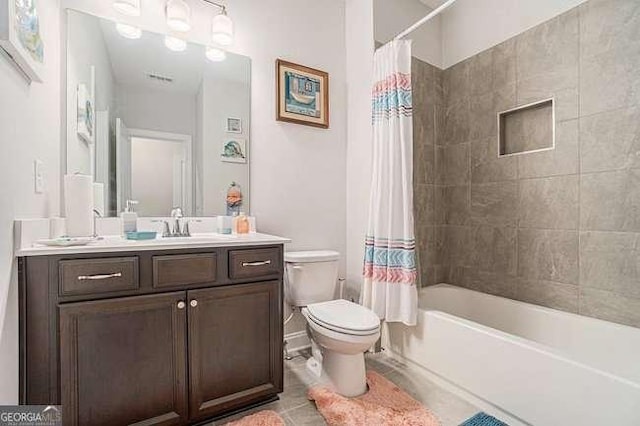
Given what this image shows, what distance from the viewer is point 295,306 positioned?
2076 mm

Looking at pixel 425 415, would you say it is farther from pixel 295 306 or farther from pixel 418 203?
pixel 418 203

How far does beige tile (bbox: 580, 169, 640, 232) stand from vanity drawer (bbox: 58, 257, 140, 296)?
2.45 metres

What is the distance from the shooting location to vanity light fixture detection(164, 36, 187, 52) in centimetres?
186

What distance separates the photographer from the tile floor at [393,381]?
154cm

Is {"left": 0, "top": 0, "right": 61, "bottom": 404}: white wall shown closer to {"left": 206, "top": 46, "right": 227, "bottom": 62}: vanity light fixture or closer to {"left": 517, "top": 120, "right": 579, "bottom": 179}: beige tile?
{"left": 206, "top": 46, "right": 227, "bottom": 62}: vanity light fixture

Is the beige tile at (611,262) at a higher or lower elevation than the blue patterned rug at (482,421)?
higher

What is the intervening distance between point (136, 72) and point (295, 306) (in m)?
1.69

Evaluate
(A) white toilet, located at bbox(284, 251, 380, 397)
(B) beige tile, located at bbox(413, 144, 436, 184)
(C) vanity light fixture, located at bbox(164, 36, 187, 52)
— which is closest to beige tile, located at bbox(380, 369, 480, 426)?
(A) white toilet, located at bbox(284, 251, 380, 397)

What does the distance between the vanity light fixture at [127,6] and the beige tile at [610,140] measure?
2.63 meters

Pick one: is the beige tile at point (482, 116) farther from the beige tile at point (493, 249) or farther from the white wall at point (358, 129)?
the white wall at point (358, 129)

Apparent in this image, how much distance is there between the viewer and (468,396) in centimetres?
168

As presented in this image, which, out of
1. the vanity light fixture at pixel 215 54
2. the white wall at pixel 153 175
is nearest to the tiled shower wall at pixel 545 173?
the vanity light fixture at pixel 215 54

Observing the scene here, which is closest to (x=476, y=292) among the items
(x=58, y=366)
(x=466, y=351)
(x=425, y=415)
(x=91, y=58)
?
(x=466, y=351)

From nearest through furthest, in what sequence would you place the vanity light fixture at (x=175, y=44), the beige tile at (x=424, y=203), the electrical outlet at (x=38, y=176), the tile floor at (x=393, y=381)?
the electrical outlet at (x=38, y=176) → the tile floor at (x=393, y=381) → the vanity light fixture at (x=175, y=44) → the beige tile at (x=424, y=203)
